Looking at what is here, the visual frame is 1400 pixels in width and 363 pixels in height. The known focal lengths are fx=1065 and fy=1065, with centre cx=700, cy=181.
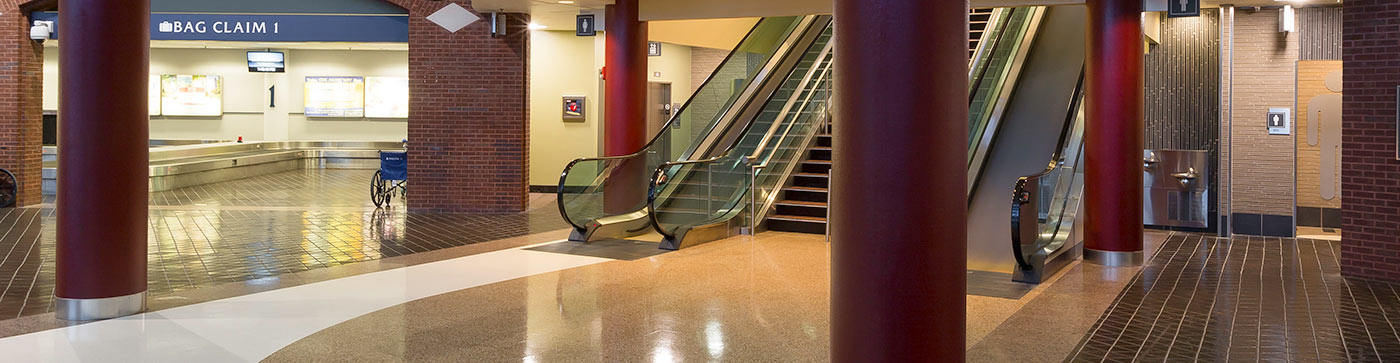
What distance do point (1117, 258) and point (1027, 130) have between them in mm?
2122

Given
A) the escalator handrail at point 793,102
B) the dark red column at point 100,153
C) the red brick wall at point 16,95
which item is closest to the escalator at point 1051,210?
the escalator handrail at point 793,102

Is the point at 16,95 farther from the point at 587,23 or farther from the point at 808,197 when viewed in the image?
the point at 808,197

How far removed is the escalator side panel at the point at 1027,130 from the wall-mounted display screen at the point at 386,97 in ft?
46.5

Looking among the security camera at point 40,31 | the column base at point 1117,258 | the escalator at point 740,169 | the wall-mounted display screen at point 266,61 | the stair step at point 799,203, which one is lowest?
the column base at point 1117,258

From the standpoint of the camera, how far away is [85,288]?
586cm

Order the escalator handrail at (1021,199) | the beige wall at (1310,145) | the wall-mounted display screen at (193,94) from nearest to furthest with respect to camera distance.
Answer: the escalator handrail at (1021,199) → the beige wall at (1310,145) → the wall-mounted display screen at (193,94)

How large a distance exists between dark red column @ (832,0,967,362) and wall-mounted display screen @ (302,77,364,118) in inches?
795

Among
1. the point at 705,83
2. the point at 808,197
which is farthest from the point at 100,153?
the point at 705,83

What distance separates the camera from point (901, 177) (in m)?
3.41

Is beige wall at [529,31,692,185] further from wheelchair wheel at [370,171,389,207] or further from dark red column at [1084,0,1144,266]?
dark red column at [1084,0,1144,266]

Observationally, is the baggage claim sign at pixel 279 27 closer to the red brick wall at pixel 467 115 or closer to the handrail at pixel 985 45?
the red brick wall at pixel 467 115

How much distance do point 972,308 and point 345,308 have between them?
3784mm

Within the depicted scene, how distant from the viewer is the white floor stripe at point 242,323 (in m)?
5.06

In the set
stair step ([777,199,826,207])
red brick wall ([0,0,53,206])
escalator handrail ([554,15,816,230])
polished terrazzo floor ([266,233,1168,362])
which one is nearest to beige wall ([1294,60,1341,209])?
polished terrazzo floor ([266,233,1168,362])
